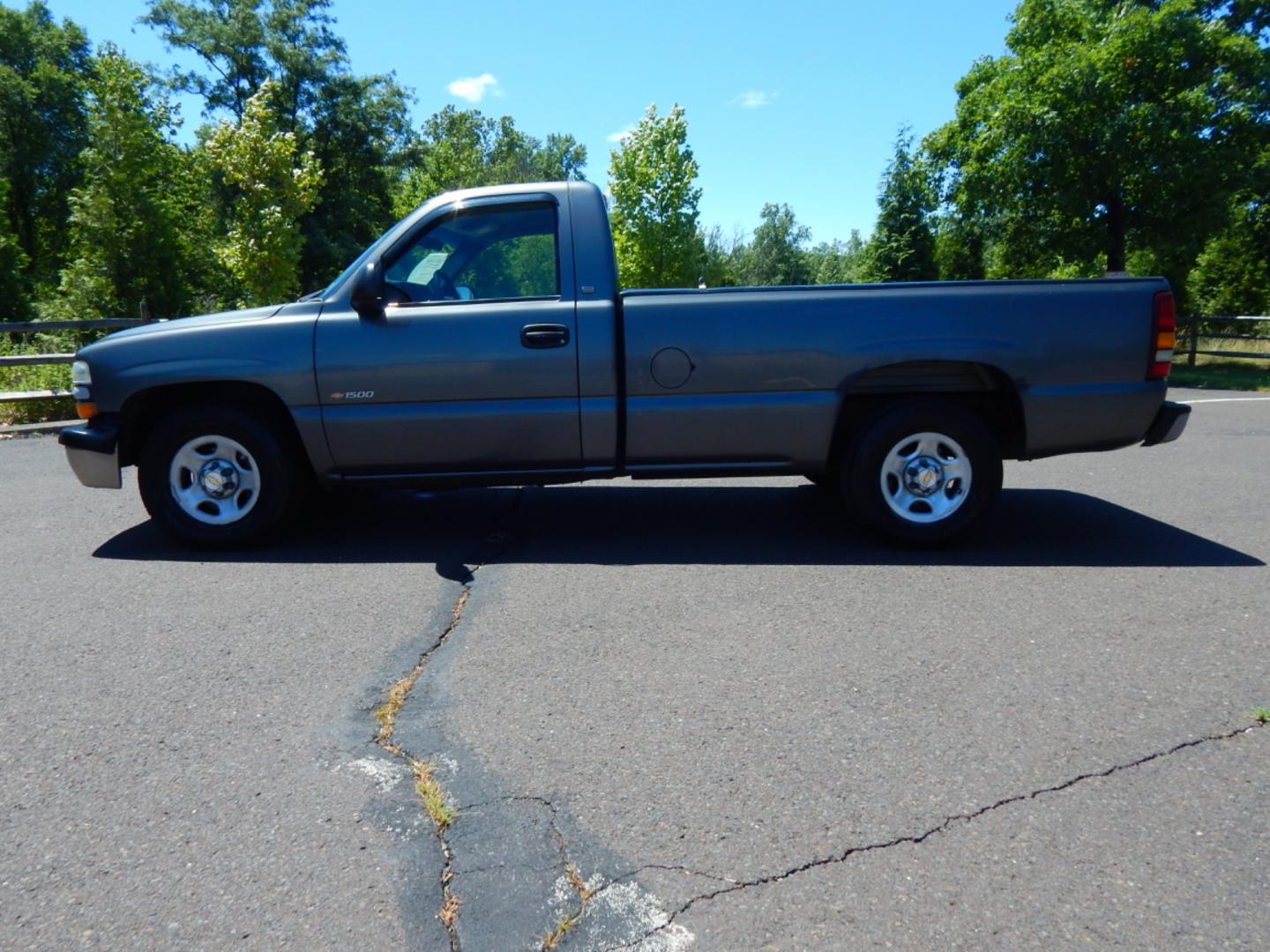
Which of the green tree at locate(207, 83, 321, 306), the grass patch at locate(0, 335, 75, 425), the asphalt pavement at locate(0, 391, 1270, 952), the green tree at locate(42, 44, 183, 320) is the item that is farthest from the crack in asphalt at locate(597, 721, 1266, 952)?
the green tree at locate(42, 44, 183, 320)

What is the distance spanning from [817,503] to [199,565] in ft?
13.1

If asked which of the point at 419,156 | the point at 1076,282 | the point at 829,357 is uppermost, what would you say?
the point at 419,156

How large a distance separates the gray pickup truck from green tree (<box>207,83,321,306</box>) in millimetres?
16912

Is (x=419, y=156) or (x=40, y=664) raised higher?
(x=419, y=156)

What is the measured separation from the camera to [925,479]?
540 centimetres

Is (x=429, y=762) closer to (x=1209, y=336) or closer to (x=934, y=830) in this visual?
(x=934, y=830)

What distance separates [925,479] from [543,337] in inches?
90.5

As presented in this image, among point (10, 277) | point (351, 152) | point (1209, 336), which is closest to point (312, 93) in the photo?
point (351, 152)

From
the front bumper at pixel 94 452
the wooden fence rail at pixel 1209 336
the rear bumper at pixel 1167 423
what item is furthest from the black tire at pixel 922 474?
the wooden fence rail at pixel 1209 336

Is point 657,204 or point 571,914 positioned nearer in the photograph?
point 571,914

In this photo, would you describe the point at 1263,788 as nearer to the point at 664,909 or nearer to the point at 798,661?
the point at 798,661

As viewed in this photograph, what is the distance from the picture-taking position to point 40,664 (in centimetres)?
387

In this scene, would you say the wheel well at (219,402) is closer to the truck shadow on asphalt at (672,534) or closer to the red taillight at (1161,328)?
the truck shadow on asphalt at (672,534)

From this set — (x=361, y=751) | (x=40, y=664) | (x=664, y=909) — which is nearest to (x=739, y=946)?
(x=664, y=909)
